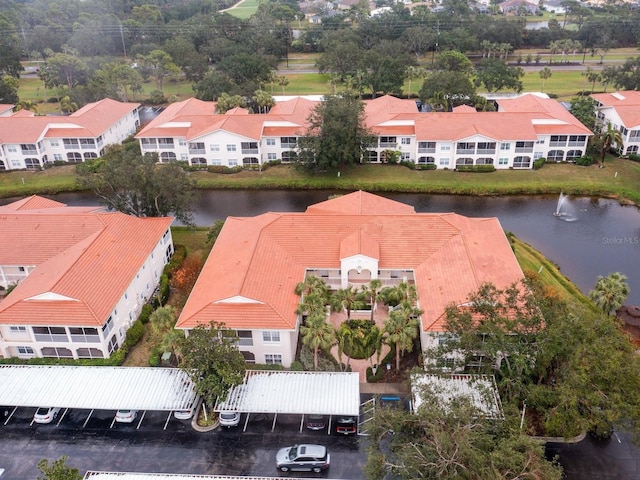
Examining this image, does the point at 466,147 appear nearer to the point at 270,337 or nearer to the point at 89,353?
the point at 270,337

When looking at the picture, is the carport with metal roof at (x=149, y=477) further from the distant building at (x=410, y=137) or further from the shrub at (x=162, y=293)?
the distant building at (x=410, y=137)

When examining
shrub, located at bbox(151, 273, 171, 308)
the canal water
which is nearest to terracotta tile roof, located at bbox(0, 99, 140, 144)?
the canal water

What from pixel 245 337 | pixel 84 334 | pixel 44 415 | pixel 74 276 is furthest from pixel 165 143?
pixel 44 415

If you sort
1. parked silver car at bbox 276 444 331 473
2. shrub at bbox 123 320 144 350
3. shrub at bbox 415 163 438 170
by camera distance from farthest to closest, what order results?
shrub at bbox 415 163 438 170, shrub at bbox 123 320 144 350, parked silver car at bbox 276 444 331 473

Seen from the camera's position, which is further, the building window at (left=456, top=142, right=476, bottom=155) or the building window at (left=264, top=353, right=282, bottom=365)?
the building window at (left=456, top=142, right=476, bottom=155)

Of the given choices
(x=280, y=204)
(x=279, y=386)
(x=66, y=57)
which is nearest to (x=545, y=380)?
(x=279, y=386)

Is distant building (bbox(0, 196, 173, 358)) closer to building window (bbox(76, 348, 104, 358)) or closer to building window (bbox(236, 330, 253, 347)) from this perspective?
building window (bbox(76, 348, 104, 358))
